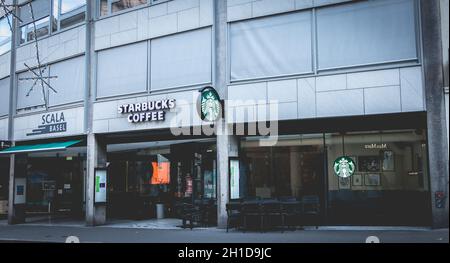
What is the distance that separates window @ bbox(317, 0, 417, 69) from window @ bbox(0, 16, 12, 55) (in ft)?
55.7

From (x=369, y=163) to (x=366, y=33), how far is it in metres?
4.13

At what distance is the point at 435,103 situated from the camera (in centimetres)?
1427

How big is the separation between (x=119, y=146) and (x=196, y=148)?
14.0ft

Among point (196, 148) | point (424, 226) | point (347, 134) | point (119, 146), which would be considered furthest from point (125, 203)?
point (424, 226)

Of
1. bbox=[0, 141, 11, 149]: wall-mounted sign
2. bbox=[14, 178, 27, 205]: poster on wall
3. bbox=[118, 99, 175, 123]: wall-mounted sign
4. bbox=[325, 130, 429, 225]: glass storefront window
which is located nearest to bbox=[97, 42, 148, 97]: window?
bbox=[118, 99, 175, 123]: wall-mounted sign

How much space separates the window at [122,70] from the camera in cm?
1950

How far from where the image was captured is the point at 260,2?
55.5ft

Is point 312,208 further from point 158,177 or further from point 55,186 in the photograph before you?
point 55,186

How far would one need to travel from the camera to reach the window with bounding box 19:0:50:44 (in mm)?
23312

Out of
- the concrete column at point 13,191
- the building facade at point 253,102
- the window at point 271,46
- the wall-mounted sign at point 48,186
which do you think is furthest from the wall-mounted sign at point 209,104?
the wall-mounted sign at point 48,186

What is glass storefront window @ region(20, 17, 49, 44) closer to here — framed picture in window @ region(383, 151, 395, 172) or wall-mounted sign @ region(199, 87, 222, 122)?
wall-mounted sign @ region(199, 87, 222, 122)

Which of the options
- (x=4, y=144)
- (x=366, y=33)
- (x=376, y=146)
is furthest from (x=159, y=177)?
(x=366, y=33)
